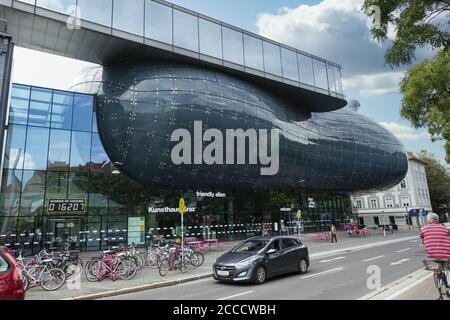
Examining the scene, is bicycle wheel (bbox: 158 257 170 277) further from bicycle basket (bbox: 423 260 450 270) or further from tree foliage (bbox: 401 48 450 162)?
tree foliage (bbox: 401 48 450 162)

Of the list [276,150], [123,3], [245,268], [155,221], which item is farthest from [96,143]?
[245,268]

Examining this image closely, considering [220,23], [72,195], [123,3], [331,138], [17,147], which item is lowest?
[72,195]

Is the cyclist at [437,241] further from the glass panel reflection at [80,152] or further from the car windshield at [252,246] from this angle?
the glass panel reflection at [80,152]

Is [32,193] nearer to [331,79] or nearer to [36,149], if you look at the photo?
[36,149]

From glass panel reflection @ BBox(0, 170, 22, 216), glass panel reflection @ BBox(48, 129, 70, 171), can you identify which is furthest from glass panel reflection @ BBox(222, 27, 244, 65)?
glass panel reflection @ BBox(0, 170, 22, 216)

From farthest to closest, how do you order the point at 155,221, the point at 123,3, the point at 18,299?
the point at 155,221 → the point at 123,3 → the point at 18,299

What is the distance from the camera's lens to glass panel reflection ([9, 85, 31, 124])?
23828mm

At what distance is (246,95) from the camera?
3250 cm

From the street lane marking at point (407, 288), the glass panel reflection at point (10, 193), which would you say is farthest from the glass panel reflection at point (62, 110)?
the street lane marking at point (407, 288)

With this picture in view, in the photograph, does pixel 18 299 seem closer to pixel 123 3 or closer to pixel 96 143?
pixel 96 143

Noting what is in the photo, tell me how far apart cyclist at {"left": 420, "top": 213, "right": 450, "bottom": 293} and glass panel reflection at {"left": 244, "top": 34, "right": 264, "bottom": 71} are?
91.6ft

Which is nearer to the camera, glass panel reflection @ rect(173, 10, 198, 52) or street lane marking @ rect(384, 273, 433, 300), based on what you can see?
street lane marking @ rect(384, 273, 433, 300)

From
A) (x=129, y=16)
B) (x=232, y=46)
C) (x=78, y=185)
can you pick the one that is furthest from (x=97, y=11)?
(x=232, y=46)

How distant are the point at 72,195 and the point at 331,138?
2856cm
